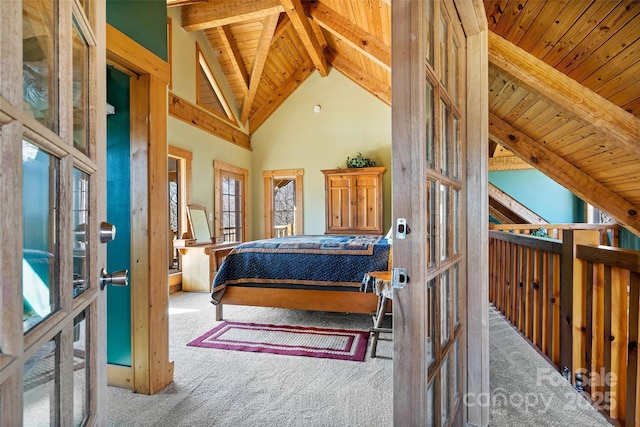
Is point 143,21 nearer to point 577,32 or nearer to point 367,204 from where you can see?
point 577,32

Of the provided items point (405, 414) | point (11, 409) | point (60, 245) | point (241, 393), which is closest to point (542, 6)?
point (405, 414)

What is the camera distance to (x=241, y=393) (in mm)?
1824

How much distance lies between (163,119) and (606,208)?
12.2 ft

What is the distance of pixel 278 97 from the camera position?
21.0ft

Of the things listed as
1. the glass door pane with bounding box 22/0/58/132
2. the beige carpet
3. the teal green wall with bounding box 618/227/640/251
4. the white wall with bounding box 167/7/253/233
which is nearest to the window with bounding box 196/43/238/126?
the white wall with bounding box 167/7/253/233

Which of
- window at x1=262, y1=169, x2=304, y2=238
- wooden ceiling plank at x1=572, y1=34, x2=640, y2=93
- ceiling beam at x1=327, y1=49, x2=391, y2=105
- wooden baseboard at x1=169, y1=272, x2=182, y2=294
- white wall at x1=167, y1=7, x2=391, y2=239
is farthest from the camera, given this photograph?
window at x1=262, y1=169, x2=304, y2=238

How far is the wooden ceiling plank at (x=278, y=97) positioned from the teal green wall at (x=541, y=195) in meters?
4.25

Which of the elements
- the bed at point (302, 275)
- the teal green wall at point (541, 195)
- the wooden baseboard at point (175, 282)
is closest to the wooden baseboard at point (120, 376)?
the bed at point (302, 275)

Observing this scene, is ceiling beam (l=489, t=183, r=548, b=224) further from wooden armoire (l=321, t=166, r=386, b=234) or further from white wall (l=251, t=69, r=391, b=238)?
wooden armoire (l=321, t=166, r=386, b=234)

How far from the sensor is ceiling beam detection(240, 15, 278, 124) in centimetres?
464

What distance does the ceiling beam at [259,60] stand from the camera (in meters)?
4.64

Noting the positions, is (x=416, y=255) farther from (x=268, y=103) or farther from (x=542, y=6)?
(x=268, y=103)

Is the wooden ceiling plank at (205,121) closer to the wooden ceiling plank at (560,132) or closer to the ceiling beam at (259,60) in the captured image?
the ceiling beam at (259,60)

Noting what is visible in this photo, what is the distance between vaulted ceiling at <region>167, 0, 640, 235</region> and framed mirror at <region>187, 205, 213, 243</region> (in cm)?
258
